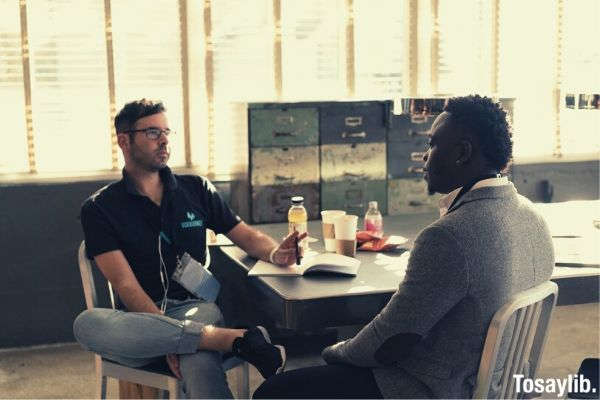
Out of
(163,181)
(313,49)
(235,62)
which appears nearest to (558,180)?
(313,49)

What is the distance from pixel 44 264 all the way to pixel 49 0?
1402 mm

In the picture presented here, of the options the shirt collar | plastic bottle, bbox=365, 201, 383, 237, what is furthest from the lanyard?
the shirt collar

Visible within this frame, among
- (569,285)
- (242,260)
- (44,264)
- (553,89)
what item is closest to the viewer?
(569,285)

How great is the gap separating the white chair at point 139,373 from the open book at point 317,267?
1.05ft

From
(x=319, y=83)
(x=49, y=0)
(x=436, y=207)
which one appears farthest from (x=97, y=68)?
(x=436, y=207)

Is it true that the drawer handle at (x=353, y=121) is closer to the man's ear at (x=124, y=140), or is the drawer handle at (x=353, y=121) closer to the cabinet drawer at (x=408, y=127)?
the cabinet drawer at (x=408, y=127)

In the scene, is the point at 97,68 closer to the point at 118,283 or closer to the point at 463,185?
the point at 118,283

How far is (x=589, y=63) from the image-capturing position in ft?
18.5

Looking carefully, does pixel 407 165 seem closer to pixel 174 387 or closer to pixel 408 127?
pixel 408 127

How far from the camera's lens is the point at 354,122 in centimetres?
454

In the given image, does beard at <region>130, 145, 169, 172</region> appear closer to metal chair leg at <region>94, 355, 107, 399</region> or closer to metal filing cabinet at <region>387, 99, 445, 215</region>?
metal chair leg at <region>94, 355, 107, 399</region>

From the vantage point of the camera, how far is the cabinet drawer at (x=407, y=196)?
459cm

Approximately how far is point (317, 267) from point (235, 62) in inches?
96.5

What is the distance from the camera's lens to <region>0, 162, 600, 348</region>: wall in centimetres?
441
